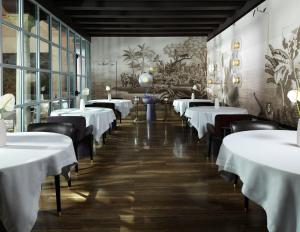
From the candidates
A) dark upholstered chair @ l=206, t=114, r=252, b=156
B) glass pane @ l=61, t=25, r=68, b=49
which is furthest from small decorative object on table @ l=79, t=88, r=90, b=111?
dark upholstered chair @ l=206, t=114, r=252, b=156

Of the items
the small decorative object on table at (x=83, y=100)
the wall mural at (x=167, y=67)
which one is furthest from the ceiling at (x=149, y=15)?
the small decorative object on table at (x=83, y=100)

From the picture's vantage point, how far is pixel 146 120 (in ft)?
35.6

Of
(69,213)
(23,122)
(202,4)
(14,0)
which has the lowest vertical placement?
(69,213)

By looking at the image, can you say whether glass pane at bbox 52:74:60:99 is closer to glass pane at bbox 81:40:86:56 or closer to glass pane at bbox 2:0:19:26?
glass pane at bbox 2:0:19:26

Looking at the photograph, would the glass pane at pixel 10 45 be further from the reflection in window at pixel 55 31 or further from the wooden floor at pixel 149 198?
the reflection in window at pixel 55 31

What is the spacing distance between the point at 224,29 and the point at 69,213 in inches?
312

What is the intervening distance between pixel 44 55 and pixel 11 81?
185cm

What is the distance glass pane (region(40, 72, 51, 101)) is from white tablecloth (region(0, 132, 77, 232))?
4321mm

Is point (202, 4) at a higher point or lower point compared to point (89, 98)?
higher

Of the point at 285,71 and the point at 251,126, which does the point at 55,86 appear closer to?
the point at 285,71

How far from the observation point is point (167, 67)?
12.5 meters

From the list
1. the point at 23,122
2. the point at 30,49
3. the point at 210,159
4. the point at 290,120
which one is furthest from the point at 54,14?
the point at 290,120

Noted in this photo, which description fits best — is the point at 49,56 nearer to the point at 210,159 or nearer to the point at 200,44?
the point at 210,159

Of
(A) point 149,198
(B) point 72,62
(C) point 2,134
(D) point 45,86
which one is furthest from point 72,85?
(C) point 2,134
